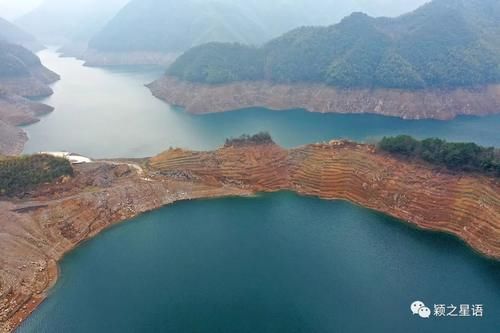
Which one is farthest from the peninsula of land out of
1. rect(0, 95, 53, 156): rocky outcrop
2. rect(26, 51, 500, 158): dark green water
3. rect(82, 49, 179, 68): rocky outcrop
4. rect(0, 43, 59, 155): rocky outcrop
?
rect(82, 49, 179, 68): rocky outcrop

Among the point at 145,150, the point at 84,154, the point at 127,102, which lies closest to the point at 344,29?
the point at 127,102

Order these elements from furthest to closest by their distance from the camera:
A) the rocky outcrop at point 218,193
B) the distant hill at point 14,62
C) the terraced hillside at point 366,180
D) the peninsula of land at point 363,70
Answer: the distant hill at point 14,62 → the peninsula of land at point 363,70 → the terraced hillside at point 366,180 → the rocky outcrop at point 218,193

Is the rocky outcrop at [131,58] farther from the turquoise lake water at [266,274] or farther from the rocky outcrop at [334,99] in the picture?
the turquoise lake water at [266,274]

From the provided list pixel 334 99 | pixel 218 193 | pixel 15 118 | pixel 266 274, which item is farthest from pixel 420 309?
pixel 15 118

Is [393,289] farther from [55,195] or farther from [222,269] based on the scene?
[55,195]

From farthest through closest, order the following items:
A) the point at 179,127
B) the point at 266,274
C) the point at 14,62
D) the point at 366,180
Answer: the point at 14,62
the point at 179,127
the point at 366,180
the point at 266,274

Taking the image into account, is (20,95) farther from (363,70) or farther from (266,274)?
(266,274)

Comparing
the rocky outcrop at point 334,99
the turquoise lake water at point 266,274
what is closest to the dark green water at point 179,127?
the rocky outcrop at point 334,99
